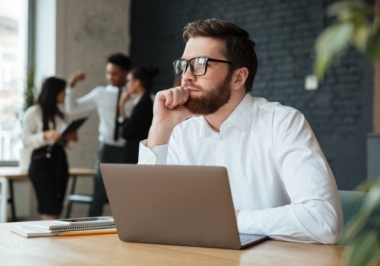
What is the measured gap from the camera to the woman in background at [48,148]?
4.44 metres

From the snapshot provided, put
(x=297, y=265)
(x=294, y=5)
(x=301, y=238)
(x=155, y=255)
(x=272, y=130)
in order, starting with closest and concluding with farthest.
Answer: (x=297, y=265), (x=155, y=255), (x=301, y=238), (x=272, y=130), (x=294, y=5)

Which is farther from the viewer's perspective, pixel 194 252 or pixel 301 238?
pixel 301 238

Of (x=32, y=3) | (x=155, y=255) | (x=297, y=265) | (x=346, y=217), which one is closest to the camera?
(x=297, y=265)

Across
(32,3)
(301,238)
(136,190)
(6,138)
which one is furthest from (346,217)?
(32,3)

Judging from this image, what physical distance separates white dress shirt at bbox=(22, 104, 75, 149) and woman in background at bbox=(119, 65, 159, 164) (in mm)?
568

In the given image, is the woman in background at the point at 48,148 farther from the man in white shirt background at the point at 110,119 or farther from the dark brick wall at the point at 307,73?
the dark brick wall at the point at 307,73

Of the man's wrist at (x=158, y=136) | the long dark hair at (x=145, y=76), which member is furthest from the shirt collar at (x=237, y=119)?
the long dark hair at (x=145, y=76)

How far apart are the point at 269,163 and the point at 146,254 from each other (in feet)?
2.26

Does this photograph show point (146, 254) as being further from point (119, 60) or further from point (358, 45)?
point (119, 60)

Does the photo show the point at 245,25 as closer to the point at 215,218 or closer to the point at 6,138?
the point at 6,138

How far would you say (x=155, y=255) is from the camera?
1222mm

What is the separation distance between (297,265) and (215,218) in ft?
0.72

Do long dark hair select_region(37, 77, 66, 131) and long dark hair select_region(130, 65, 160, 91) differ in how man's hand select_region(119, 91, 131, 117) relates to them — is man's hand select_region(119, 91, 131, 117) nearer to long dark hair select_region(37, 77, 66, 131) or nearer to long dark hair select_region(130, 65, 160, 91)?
long dark hair select_region(130, 65, 160, 91)

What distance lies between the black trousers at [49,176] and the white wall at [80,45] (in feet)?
7.26
